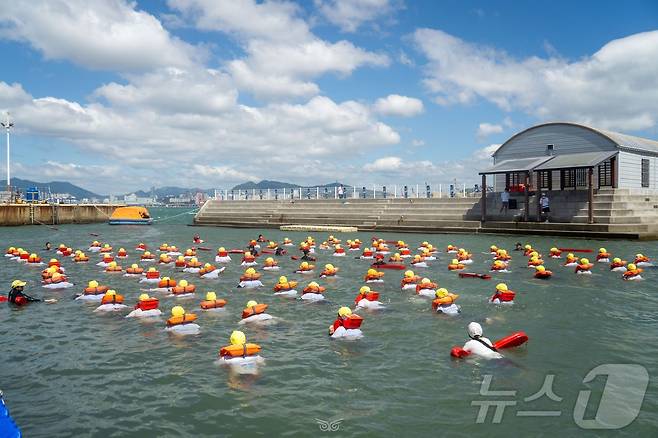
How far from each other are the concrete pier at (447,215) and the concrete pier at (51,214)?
70.2 ft

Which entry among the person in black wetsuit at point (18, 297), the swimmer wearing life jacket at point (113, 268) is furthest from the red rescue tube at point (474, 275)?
the person in black wetsuit at point (18, 297)

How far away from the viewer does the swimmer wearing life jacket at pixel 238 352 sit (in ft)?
38.7

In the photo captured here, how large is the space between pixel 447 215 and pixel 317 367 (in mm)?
39481

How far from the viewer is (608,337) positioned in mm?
13766

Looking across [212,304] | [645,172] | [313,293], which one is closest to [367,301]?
[313,293]

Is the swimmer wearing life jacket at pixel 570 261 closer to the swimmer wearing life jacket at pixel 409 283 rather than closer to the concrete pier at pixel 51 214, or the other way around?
the swimmer wearing life jacket at pixel 409 283

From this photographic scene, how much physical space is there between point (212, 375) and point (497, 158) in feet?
155

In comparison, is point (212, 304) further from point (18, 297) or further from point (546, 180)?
point (546, 180)

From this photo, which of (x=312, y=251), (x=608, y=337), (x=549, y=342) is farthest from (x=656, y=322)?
(x=312, y=251)

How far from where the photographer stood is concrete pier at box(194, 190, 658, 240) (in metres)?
38.2

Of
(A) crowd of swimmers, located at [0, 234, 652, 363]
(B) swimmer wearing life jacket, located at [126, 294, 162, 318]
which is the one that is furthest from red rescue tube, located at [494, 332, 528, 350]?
(B) swimmer wearing life jacket, located at [126, 294, 162, 318]

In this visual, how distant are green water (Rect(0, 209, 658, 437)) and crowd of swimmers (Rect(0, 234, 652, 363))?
49cm

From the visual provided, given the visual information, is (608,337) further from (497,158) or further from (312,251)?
(497,158)

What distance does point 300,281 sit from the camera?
77.4 feet
